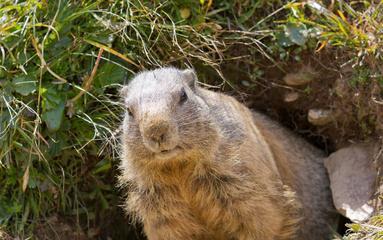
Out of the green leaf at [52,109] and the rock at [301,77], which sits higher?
the rock at [301,77]

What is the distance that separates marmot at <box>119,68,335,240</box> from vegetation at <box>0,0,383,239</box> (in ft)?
1.75

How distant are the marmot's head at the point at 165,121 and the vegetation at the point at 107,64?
0.62m

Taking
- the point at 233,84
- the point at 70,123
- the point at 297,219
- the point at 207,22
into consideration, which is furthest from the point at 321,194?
the point at 70,123

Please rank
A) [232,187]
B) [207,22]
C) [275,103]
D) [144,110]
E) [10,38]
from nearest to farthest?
[144,110] < [232,187] < [10,38] < [207,22] < [275,103]

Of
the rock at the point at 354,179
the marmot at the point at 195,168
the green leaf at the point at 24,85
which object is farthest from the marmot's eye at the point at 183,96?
the rock at the point at 354,179

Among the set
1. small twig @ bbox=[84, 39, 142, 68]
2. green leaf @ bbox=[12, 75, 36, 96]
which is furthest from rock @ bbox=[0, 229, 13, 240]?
small twig @ bbox=[84, 39, 142, 68]

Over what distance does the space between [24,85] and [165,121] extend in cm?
140

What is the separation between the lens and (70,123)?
4.96 metres

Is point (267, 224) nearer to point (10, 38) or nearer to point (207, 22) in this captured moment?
point (207, 22)

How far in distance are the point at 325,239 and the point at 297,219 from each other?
2.49ft

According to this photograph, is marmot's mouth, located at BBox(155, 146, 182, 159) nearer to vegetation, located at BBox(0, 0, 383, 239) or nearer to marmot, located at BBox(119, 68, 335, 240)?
marmot, located at BBox(119, 68, 335, 240)

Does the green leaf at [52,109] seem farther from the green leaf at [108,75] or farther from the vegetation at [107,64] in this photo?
the green leaf at [108,75]

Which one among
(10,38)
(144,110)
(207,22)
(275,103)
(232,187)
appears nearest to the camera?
(144,110)

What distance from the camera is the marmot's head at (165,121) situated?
3.81m
